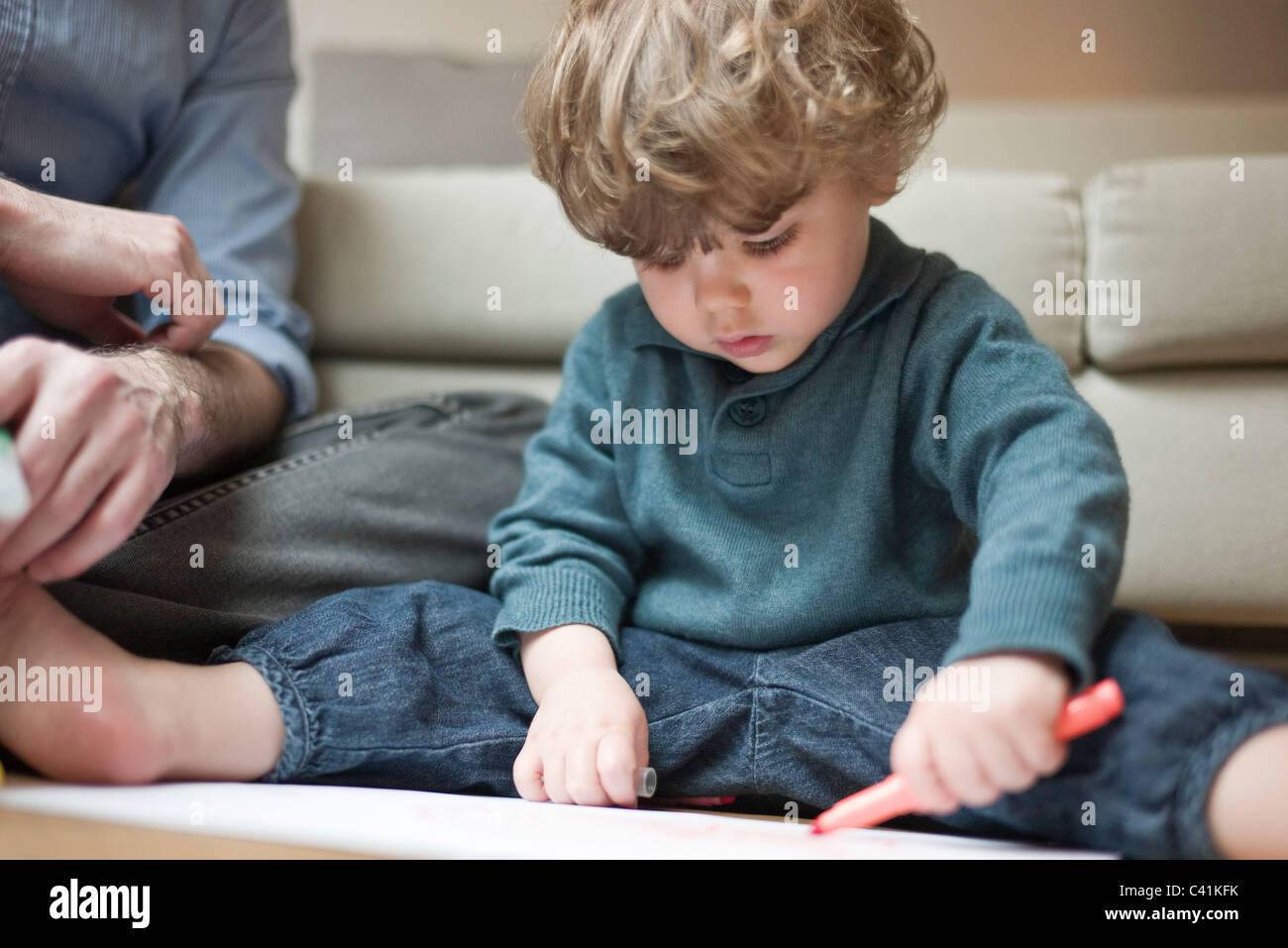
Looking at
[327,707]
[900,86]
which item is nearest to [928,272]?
[900,86]

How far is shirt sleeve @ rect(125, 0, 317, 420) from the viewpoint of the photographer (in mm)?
929

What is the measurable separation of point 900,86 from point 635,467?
1.03 feet

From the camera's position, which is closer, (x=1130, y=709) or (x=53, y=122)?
(x=1130, y=709)

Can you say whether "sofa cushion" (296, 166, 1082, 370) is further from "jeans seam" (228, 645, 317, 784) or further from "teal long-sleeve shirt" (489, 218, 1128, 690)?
"jeans seam" (228, 645, 317, 784)

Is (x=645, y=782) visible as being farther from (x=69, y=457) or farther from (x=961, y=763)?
(x=69, y=457)

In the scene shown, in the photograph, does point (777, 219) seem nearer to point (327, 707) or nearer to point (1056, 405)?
point (1056, 405)

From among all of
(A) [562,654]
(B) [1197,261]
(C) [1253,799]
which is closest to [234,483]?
(A) [562,654]

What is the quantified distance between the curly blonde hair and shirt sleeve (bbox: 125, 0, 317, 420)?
426mm

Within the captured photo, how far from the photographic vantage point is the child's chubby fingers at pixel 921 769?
0.44 metres

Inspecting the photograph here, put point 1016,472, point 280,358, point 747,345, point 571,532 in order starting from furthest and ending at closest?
point 280,358 → point 571,532 → point 747,345 → point 1016,472

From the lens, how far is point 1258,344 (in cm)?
96

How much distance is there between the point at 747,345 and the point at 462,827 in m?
0.33

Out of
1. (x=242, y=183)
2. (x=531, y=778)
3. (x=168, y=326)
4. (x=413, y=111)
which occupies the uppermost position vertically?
(x=413, y=111)

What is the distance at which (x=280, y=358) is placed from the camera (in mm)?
906
